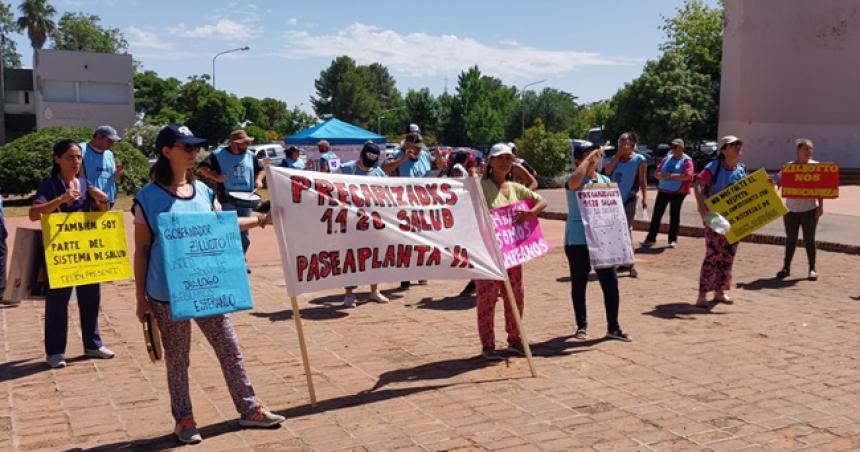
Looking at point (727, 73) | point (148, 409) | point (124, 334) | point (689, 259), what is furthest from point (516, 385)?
point (727, 73)

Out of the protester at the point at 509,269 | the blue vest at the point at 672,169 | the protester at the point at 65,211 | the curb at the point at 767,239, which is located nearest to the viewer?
the protester at the point at 65,211

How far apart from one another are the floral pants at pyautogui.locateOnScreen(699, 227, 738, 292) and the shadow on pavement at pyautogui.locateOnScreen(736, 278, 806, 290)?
151 centimetres

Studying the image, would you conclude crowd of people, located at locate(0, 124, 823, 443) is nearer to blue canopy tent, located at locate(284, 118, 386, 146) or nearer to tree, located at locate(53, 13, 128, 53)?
blue canopy tent, located at locate(284, 118, 386, 146)

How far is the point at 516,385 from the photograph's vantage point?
576cm

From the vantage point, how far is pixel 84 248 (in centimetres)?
645

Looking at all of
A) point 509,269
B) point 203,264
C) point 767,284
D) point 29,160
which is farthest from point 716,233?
point 29,160

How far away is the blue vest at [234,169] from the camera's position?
9.30 metres

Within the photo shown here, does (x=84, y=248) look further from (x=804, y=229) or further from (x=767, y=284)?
(x=804, y=229)

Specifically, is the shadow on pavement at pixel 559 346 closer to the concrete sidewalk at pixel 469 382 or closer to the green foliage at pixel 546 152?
the concrete sidewalk at pixel 469 382

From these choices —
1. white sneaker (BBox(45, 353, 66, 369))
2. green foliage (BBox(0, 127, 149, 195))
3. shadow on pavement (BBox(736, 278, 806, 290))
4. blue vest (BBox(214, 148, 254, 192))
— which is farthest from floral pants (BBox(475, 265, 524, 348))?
green foliage (BBox(0, 127, 149, 195))

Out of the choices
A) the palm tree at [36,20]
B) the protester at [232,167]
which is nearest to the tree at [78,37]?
the palm tree at [36,20]

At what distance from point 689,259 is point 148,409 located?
30.1 feet

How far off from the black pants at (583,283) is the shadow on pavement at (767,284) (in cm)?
349

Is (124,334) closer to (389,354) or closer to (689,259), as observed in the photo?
(389,354)
